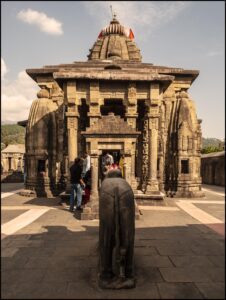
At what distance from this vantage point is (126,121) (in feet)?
44.1

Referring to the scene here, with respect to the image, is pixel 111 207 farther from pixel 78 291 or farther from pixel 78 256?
pixel 78 256

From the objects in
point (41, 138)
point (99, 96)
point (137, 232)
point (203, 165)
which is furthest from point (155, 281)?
point (203, 165)

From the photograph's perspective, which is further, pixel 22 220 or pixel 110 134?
pixel 110 134

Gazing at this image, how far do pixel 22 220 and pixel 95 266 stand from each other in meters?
4.67

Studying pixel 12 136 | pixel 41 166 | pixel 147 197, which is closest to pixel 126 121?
pixel 147 197

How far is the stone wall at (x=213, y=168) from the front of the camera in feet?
81.7

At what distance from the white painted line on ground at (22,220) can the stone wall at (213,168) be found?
62.7 ft

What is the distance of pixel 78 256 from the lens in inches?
208

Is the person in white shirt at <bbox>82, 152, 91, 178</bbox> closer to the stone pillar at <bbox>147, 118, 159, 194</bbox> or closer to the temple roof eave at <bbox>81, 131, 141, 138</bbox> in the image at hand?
the temple roof eave at <bbox>81, 131, 141, 138</bbox>

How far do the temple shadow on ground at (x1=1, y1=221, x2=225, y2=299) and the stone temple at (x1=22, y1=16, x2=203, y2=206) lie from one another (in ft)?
20.6

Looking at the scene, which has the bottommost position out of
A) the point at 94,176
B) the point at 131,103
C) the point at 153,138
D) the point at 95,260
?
the point at 95,260

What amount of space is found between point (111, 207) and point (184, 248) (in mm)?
2746

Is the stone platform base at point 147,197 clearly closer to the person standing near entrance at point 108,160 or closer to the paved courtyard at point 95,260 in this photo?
the person standing near entrance at point 108,160

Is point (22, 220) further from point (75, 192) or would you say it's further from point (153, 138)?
point (153, 138)
